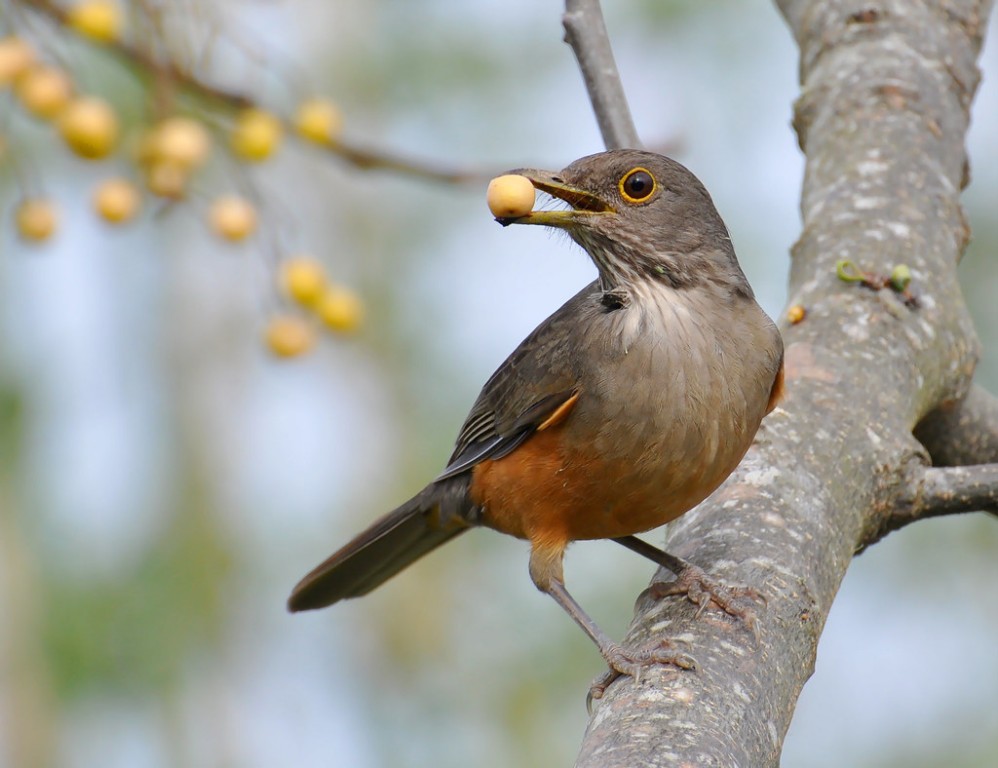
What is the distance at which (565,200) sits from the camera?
425 centimetres

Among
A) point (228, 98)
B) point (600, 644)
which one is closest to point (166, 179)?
point (228, 98)

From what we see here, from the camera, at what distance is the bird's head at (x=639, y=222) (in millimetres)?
4219

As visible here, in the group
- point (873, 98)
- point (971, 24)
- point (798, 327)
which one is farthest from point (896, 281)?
point (971, 24)

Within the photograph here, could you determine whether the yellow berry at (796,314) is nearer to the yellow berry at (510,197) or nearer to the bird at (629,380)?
the bird at (629,380)

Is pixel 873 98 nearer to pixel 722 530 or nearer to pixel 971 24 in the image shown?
pixel 971 24

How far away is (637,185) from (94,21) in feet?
6.27

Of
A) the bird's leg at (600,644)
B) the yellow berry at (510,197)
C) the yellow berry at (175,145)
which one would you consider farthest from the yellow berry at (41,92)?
the bird's leg at (600,644)

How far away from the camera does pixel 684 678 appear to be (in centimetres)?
305

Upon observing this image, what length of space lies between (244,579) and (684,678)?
8.76 meters

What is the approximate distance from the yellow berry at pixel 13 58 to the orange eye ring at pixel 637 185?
2030 millimetres

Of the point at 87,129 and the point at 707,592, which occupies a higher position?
the point at 87,129

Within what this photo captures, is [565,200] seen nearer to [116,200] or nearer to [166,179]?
[166,179]

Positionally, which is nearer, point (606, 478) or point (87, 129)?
point (606, 478)

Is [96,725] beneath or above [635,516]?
above
